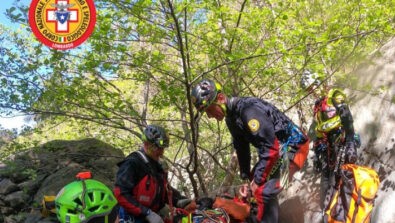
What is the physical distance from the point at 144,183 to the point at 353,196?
2.61 metres

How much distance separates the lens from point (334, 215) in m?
4.11

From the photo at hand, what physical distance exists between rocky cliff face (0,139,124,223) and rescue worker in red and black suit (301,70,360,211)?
3.96m

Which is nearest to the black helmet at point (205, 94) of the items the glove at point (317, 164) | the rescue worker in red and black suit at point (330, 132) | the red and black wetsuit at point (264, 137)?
the red and black wetsuit at point (264, 137)

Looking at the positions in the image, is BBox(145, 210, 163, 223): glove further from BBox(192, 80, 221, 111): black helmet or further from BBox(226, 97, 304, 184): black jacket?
→ BBox(192, 80, 221, 111): black helmet

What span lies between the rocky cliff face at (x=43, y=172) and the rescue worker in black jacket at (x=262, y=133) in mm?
3334

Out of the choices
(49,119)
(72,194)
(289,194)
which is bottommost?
(289,194)

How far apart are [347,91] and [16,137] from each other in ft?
21.6

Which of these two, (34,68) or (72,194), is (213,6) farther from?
(72,194)

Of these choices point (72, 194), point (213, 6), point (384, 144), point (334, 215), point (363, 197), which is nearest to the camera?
point (72, 194)

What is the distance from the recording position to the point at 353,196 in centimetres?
396

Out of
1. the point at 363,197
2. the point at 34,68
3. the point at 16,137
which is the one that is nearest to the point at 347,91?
the point at 363,197

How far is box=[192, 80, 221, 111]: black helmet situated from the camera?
3.78 meters

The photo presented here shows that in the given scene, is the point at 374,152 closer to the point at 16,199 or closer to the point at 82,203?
the point at 82,203

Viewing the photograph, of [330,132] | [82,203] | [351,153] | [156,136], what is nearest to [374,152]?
[330,132]
